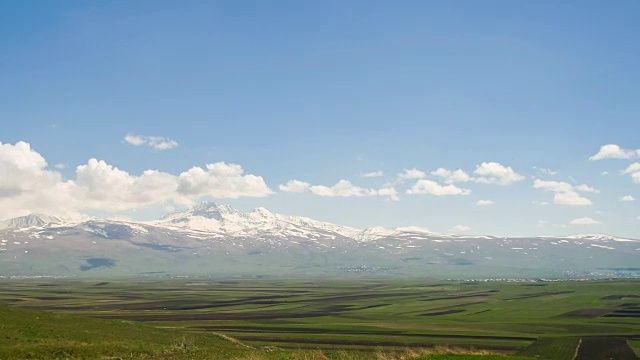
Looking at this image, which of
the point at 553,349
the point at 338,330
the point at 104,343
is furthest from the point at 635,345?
the point at 104,343

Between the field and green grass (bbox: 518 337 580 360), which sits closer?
the field

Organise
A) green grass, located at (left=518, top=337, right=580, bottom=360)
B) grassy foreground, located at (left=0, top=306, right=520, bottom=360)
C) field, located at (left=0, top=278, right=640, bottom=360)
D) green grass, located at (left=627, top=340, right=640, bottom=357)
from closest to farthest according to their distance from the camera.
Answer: grassy foreground, located at (left=0, top=306, right=520, bottom=360)
field, located at (left=0, top=278, right=640, bottom=360)
green grass, located at (left=518, top=337, right=580, bottom=360)
green grass, located at (left=627, top=340, right=640, bottom=357)

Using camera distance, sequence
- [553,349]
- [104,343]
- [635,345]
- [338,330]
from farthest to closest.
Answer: [338,330] < [635,345] < [553,349] < [104,343]

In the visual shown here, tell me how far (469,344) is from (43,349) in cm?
6904

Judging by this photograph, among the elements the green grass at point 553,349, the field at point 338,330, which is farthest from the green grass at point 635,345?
the green grass at point 553,349

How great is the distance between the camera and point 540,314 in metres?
154

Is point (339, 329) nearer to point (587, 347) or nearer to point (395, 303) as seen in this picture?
point (587, 347)

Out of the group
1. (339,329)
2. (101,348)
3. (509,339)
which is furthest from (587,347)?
(101,348)

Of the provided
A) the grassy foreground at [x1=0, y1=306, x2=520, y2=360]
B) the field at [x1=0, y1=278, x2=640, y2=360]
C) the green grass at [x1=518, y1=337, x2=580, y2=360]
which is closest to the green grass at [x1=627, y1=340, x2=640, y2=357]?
the field at [x1=0, y1=278, x2=640, y2=360]

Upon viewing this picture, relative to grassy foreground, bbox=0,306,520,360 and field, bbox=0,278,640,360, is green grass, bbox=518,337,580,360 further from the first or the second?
grassy foreground, bbox=0,306,520,360

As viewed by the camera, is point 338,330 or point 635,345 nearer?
point 635,345

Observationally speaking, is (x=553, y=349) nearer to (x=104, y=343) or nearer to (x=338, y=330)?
(x=338, y=330)

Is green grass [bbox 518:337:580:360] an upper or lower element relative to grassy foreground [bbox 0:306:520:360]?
lower

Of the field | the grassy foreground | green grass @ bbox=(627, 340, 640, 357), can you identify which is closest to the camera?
the grassy foreground
